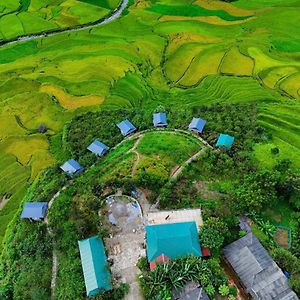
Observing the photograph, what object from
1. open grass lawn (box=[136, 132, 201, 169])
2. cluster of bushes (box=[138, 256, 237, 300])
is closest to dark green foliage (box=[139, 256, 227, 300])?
cluster of bushes (box=[138, 256, 237, 300])

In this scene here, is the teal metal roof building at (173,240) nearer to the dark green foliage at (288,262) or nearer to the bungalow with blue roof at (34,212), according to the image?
the dark green foliage at (288,262)

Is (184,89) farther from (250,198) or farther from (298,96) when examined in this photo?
(250,198)

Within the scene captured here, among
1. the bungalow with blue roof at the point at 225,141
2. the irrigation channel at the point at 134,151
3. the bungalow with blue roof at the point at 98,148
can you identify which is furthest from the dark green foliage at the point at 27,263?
the bungalow with blue roof at the point at 225,141

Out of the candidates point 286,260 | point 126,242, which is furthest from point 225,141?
point 126,242

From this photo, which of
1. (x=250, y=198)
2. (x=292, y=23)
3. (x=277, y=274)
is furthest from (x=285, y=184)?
(x=292, y=23)

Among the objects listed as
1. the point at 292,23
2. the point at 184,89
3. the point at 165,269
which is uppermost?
the point at 292,23

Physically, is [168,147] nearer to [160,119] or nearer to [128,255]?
[160,119]
